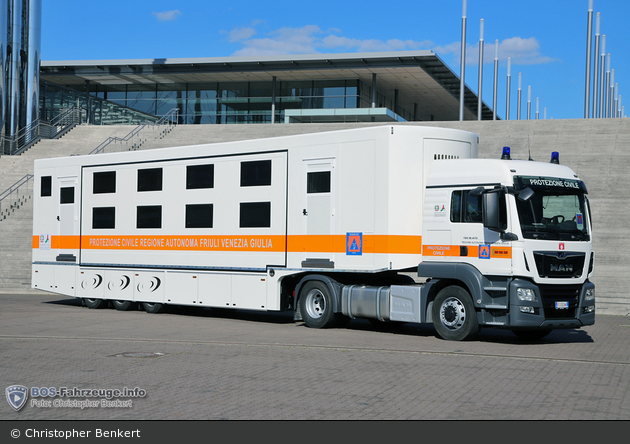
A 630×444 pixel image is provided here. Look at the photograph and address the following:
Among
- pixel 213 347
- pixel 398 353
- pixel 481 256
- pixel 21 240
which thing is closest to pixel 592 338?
pixel 481 256

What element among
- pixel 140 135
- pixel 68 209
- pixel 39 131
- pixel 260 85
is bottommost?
pixel 68 209

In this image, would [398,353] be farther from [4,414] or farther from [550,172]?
[4,414]

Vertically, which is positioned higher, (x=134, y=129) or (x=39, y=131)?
(x=134, y=129)

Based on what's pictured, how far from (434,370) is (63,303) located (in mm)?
14131

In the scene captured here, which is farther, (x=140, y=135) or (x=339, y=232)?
(x=140, y=135)

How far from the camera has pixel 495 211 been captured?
12281mm

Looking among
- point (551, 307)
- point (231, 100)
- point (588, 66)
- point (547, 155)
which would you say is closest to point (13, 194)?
point (231, 100)

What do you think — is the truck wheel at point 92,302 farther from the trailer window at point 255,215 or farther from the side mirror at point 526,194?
the side mirror at point 526,194

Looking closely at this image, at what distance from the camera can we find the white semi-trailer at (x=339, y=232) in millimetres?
A: 12570

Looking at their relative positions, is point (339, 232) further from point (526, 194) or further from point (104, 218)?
point (104, 218)

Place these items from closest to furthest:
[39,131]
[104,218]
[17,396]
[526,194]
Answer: [17,396], [526,194], [104,218], [39,131]

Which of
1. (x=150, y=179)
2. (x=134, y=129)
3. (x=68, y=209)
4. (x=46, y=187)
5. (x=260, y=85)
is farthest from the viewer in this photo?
(x=260, y=85)

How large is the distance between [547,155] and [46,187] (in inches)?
663

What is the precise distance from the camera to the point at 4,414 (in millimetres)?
7027
